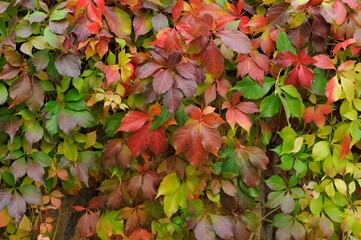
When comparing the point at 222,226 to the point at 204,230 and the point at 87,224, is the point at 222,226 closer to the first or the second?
the point at 204,230

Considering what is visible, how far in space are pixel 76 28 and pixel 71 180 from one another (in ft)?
1.94

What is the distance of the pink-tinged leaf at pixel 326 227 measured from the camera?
215cm

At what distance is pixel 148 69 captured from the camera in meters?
1.87

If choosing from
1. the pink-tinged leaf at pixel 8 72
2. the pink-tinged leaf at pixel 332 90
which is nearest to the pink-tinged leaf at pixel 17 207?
the pink-tinged leaf at pixel 8 72

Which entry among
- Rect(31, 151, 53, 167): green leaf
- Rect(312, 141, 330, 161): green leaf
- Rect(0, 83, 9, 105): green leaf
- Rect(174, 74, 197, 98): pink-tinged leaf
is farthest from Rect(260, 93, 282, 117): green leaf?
Rect(0, 83, 9, 105): green leaf

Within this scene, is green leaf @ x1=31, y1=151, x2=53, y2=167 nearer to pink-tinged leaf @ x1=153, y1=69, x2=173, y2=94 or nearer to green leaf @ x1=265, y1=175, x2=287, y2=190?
pink-tinged leaf @ x1=153, y1=69, x2=173, y2=94

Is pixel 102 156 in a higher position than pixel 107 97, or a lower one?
lower

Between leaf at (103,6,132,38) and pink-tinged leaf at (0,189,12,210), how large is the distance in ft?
2.32

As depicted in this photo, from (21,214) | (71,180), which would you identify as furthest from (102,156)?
(21,214)

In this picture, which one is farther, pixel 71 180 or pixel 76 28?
pixel 71 180

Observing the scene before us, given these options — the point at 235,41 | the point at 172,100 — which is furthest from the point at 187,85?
the point at 235,41

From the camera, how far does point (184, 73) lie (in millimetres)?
1841

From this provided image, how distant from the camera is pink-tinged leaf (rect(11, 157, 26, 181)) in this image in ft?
6.43

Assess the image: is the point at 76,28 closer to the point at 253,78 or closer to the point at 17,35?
the point at 17,35
